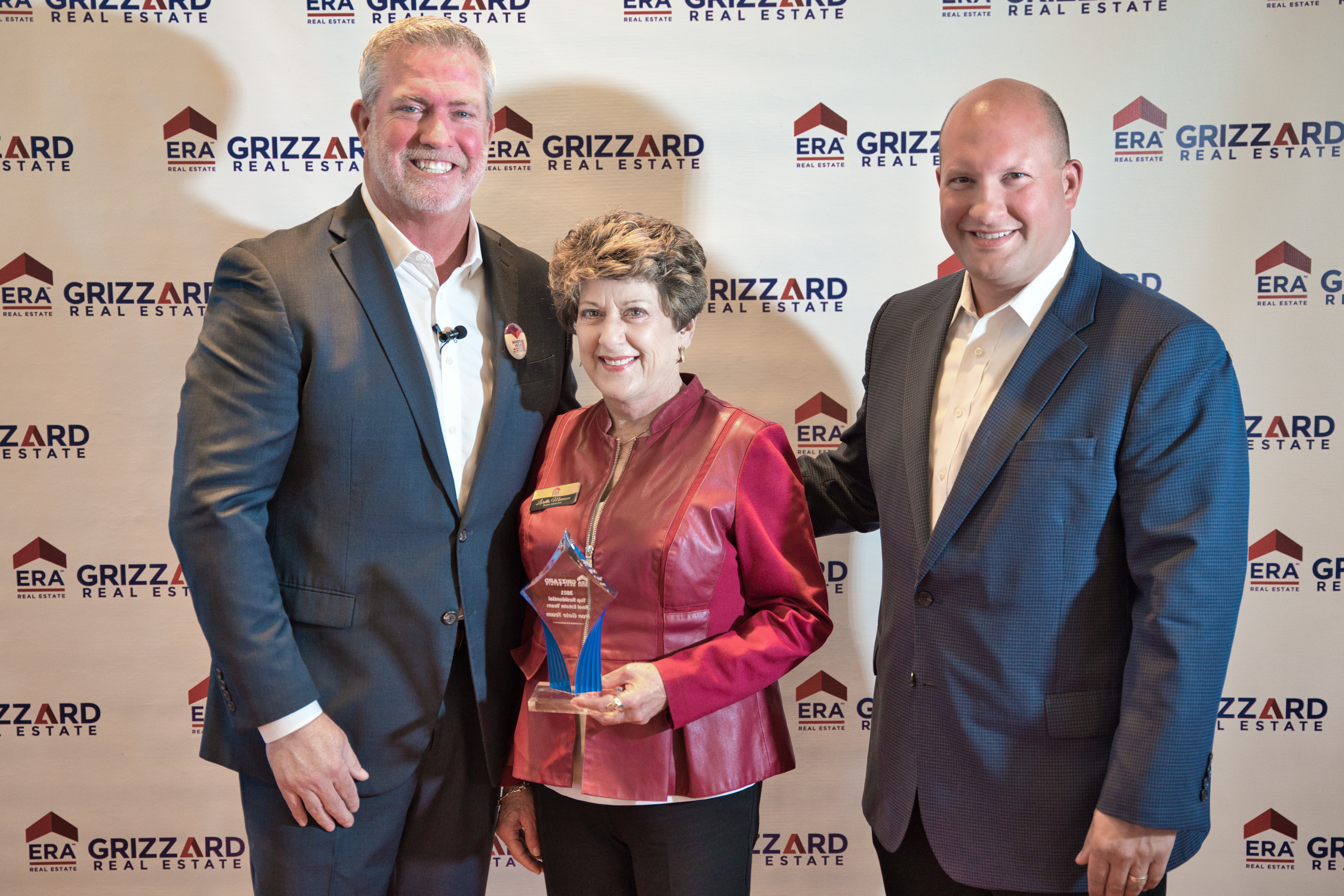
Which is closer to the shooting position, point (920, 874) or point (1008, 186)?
point (1008, 186)

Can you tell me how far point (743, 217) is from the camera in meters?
2.68

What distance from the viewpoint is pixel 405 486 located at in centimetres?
189

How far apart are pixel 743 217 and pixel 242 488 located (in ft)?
5.24

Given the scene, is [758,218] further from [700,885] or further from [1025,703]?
[700,885]

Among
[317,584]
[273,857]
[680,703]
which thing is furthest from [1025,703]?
[273,857]

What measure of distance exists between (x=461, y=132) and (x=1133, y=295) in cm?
144

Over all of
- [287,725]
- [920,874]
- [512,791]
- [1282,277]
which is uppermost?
[1282,277]

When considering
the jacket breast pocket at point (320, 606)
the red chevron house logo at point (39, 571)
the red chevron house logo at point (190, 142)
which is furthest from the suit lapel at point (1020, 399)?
the red chevron house logo at point (39, 571)

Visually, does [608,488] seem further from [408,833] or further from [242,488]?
[408,833]

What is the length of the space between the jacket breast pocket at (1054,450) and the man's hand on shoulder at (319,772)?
1.47 m

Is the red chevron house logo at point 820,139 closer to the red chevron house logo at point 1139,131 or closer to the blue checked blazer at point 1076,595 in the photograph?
the red chevron house logo at point 1139,131

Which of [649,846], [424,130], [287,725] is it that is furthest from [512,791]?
[424,130]

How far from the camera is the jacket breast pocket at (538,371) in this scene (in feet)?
6.76

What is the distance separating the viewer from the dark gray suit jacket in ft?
5.85
